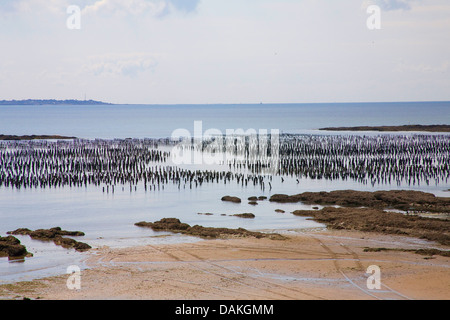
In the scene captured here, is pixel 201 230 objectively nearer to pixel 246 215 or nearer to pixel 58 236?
pixel 246 215

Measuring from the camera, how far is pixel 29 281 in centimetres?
1644

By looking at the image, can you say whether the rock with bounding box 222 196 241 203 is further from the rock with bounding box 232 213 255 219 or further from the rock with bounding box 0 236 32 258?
the rock with bounding box 0 236 32 258

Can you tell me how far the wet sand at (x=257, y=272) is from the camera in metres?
14.9

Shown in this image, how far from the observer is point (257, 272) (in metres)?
17.5

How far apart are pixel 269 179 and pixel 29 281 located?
28387mm

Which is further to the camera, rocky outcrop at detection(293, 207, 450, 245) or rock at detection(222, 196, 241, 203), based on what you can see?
rock at detection(222, 196, 241, 203)

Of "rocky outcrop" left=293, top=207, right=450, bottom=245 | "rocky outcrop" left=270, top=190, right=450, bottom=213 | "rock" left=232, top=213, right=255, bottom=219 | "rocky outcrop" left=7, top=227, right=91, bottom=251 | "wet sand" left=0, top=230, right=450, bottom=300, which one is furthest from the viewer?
"rocky outcrop" left=270, top=190, right=450, bottom=213

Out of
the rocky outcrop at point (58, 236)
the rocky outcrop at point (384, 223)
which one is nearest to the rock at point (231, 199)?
the rocky outcrop at point (384, 223)

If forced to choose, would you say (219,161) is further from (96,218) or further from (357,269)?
(357,269)

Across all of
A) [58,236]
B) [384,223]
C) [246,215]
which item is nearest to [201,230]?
[246,215]

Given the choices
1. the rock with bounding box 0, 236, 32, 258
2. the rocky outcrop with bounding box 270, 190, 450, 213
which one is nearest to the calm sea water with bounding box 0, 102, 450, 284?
the rock with bounding box 0, 236, 32, 258

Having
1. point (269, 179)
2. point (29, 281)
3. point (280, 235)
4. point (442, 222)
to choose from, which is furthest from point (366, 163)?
point (29, 281)

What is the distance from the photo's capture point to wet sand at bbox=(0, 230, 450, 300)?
14.9 meters

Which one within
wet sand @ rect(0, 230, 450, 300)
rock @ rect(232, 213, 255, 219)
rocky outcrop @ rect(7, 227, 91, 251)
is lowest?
wet sand @ rect(0, 230, 450, 300)
